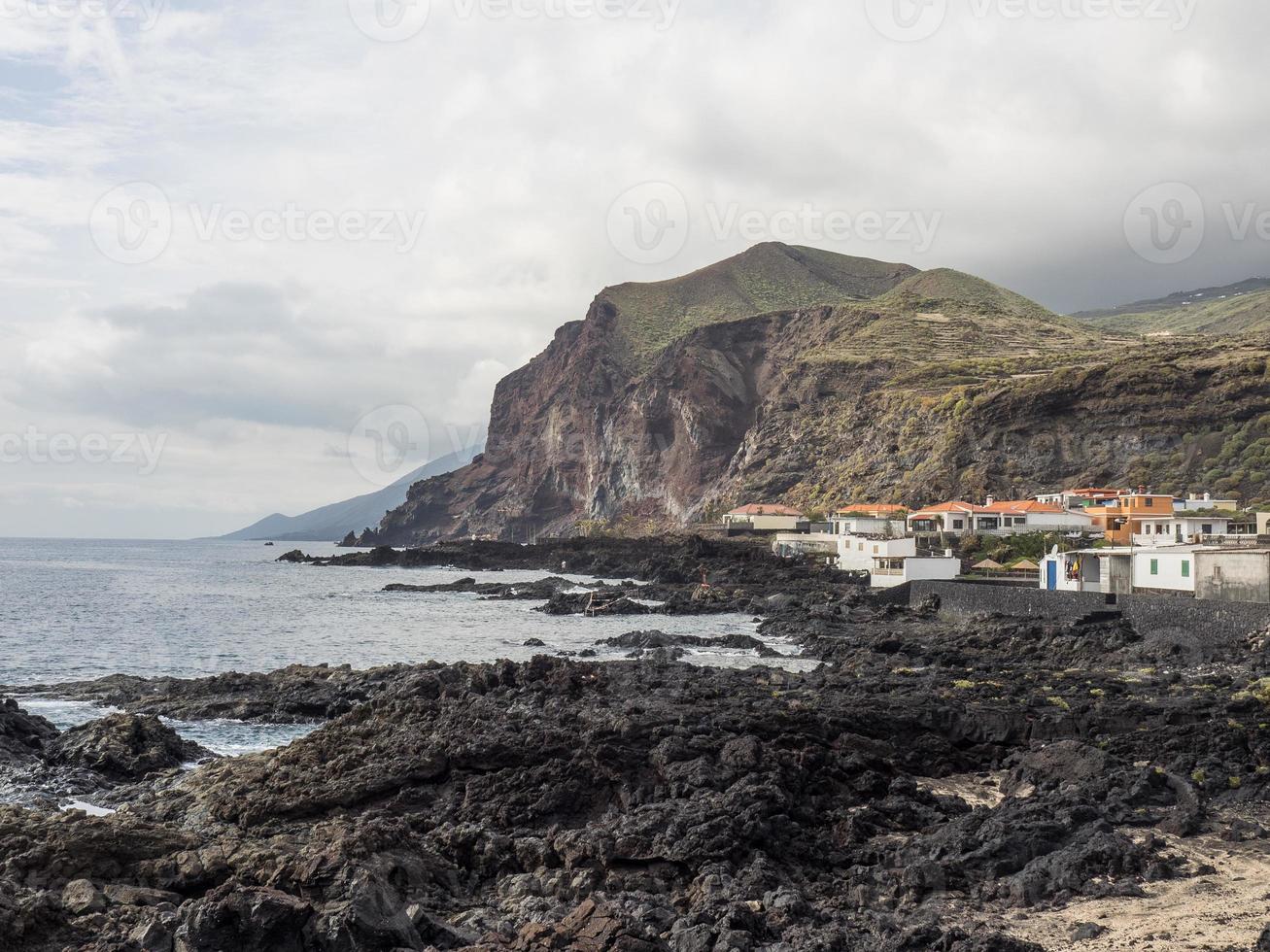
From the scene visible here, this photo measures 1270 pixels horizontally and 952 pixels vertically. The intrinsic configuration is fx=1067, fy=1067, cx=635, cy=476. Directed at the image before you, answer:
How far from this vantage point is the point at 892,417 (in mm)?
124250

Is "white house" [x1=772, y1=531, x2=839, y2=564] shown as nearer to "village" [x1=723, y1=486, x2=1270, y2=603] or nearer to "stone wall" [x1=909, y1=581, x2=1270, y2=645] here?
"village" [x1=723, y1=486, x2=1270, y2=603]

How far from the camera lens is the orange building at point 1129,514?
69.9m

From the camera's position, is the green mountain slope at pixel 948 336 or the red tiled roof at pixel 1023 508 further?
the green mountain slope at pixel 948 336

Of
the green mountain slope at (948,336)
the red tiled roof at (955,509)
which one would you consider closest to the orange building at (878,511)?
the red tiled roof at (955,509)

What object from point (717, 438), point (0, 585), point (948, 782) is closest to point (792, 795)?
point (948, 782)

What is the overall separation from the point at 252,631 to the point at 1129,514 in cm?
5737

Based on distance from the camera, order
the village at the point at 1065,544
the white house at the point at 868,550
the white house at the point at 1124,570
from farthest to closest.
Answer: the white house at the point at 868,550 < the white house at the point at 1124,570 < the village at the point at 1065,544

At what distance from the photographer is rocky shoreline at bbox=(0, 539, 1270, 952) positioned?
454 inches

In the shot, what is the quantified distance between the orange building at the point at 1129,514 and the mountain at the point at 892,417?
61.5 feet

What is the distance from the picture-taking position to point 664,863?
46.3 ft

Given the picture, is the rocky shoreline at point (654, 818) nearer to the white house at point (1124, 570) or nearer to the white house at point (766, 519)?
the white house at point (1124, 570)

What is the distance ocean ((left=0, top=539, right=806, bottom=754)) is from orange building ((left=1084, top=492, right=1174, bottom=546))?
2946 centimetres

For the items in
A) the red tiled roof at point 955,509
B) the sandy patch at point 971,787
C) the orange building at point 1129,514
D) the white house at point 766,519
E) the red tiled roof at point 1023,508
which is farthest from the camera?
the white house at point 766,519

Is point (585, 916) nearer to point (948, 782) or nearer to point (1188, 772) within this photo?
point (948, 782)
